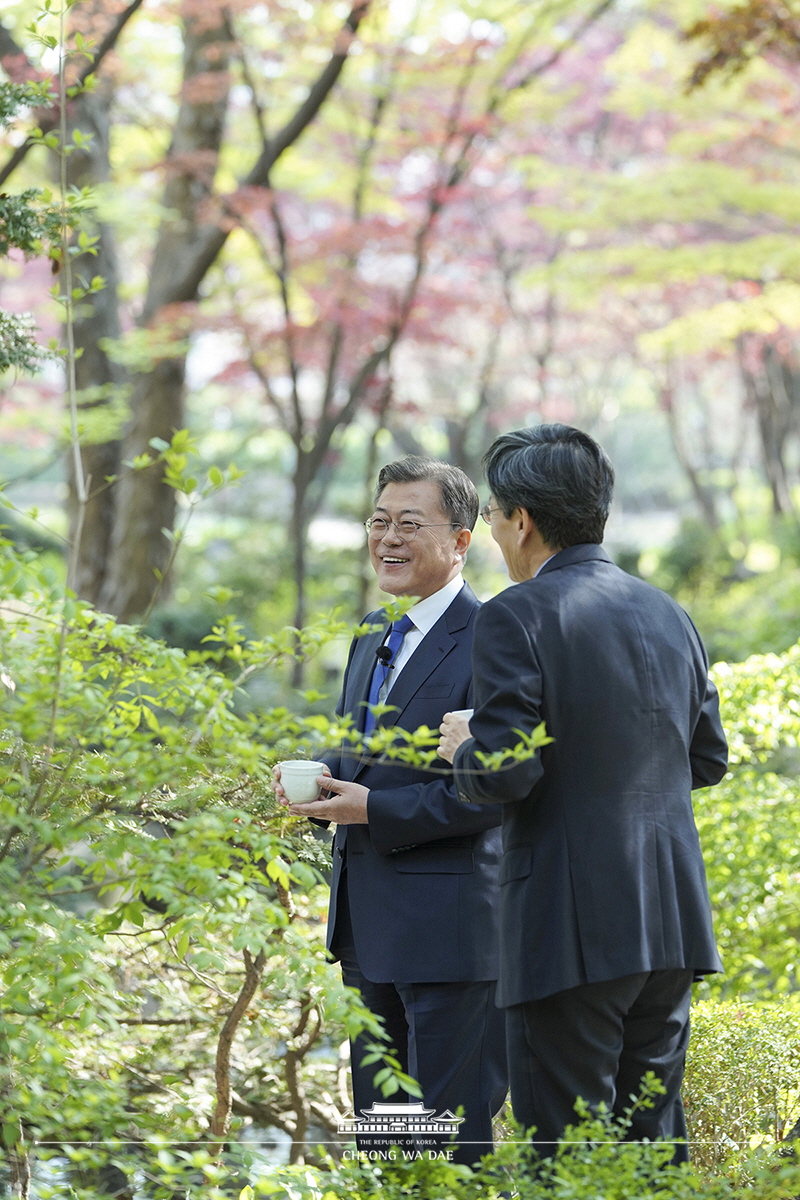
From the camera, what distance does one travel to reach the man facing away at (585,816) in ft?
7.04

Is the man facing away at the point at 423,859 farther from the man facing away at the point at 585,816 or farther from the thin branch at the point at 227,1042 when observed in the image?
the man facing away at the point at 585,816

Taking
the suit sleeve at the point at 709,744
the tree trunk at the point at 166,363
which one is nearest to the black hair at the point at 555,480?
the suit sleeve at the point at 709,744

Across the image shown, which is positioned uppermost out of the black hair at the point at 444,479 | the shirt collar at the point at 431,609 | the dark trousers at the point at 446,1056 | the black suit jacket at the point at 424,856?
the black hair at the point at 444,479

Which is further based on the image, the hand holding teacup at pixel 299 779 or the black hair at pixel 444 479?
the black hair at pixel 444 479

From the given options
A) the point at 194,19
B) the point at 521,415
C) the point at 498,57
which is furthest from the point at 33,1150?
the point at 521,415

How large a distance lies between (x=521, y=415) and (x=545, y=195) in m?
4.84

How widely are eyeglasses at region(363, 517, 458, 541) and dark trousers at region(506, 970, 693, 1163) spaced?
1166mm

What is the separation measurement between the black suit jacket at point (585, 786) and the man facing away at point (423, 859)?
405 millimetres

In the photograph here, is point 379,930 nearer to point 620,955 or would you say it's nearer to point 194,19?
point 620,955

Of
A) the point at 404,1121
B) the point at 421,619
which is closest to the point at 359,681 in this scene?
the point at 421,619

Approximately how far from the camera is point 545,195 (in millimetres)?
15180

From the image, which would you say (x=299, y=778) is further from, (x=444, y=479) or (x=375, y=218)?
(x=375, y=218)

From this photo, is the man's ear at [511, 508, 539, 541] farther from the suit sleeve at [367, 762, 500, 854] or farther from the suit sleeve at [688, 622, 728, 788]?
the suit sleeve at [367, 762, 500, 854]

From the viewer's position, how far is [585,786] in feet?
7.16
